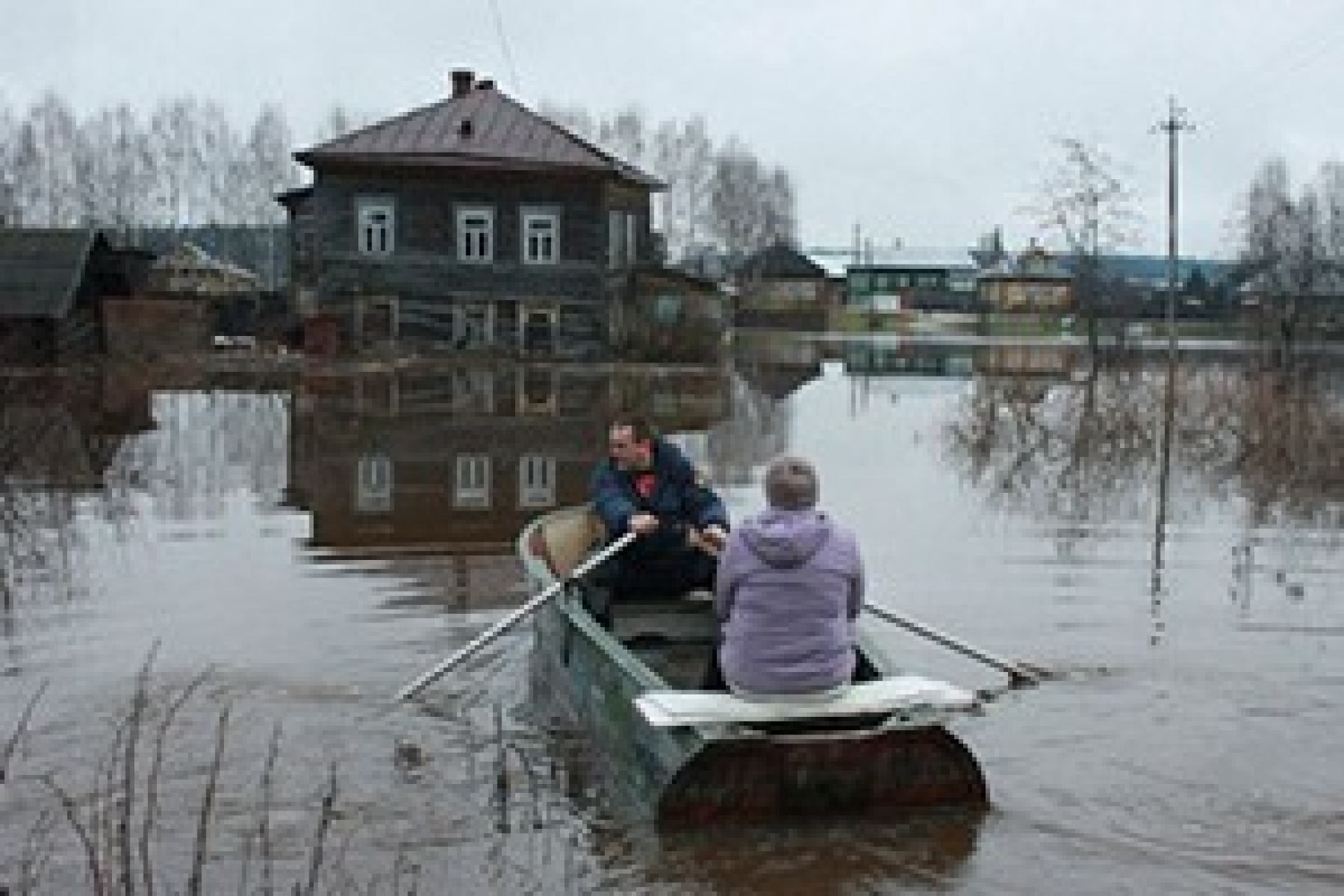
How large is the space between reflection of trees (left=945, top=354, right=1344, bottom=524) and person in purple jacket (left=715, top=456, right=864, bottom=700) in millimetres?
10563

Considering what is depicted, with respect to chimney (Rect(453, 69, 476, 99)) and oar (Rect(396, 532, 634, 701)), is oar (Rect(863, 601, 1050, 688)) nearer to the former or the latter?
oar (Rect(396, 532, 634, 701))

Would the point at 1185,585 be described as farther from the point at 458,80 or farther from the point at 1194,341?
the point at 1194,341

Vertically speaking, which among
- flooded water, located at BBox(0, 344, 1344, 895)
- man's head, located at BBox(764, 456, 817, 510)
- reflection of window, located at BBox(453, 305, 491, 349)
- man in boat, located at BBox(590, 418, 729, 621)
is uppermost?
reflection of window, located at BBox(453, 305, 491, 349)

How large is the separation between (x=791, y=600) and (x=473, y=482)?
12479 mm

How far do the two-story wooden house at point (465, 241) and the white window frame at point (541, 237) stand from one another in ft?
0.08

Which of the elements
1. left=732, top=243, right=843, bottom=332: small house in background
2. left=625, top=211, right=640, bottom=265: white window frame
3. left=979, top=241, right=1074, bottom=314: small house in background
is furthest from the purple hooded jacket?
left=979, top=241, right=1074, bottom=314: small house in background

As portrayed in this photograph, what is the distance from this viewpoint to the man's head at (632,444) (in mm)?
9406

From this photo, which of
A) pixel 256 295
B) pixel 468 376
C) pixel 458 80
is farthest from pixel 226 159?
pixel 468 376

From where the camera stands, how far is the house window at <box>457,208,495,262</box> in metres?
41.6

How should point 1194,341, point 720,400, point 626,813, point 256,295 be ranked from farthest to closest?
point 1194,341, point 256,295, point 720,400, point 626,813

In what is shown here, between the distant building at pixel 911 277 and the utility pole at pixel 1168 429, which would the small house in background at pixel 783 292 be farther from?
the utility pole at pixel 1168 429

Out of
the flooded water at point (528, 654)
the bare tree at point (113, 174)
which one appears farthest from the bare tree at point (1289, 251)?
the bare tree at point (113, 174)

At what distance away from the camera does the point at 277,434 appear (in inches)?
936

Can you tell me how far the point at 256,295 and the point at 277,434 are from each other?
28.2 m
